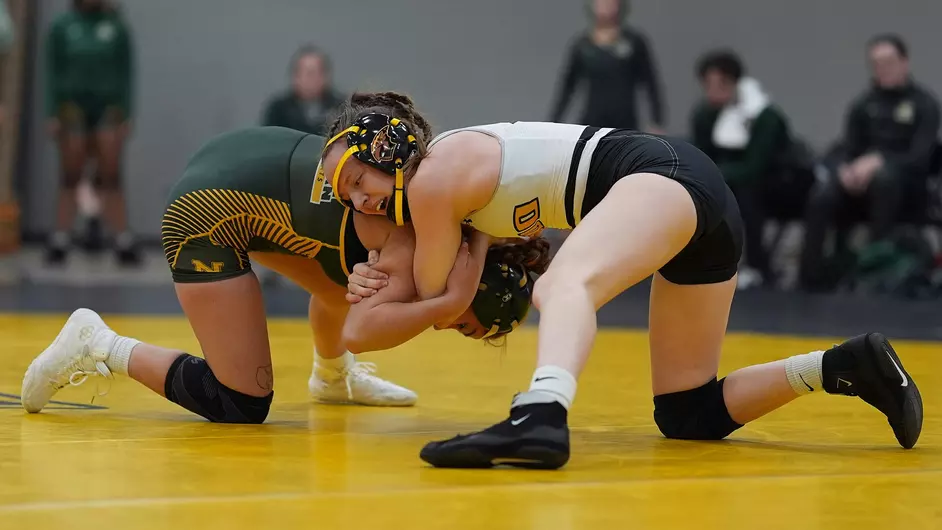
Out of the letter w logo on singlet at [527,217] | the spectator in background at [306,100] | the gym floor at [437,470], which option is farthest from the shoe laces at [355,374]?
the spectator in background at [306,100]

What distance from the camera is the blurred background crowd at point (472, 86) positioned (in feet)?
29.2

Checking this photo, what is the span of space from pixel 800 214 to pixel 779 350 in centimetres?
396

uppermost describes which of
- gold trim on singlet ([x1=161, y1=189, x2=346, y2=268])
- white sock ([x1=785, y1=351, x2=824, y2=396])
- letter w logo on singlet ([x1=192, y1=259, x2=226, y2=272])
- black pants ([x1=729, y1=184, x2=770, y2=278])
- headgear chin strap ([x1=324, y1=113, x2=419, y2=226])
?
headgear chin strap ([x1=324, y1=113, x2=419, y2=226])

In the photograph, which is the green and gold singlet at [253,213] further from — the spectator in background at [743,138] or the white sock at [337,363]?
the spectator in background at [743,138]

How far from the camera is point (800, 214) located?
29.4ft

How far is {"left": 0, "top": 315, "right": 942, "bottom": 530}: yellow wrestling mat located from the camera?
2.20 m

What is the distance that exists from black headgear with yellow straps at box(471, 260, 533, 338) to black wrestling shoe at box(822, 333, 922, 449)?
79 centimetres

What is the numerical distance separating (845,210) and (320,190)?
6.04 metres

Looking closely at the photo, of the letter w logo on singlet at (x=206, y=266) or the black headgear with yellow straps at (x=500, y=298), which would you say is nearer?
the black headgear with yellow straps at (x=500, y=298)

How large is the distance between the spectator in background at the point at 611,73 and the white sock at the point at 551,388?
7.01 metres

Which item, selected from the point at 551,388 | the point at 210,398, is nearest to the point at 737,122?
the point at 210,398

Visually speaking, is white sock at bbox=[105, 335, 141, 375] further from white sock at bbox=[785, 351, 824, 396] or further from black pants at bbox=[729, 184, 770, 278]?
black pants at bbox=[729, 184, 770, 278]

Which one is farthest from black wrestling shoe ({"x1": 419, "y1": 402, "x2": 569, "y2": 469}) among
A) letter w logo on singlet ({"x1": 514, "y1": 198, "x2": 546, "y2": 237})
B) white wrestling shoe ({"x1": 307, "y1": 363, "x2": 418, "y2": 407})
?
white wrestling shoe ({"x1": 307, "y1": 363, "x2": 418, "y2": 407})

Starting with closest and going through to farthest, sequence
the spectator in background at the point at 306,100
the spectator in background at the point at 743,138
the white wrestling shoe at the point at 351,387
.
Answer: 1. the white wrestling shoe at the point at 351,387
2. the spectator in background at the point at 743,138
3. the spectator in background at the point at 306,100
